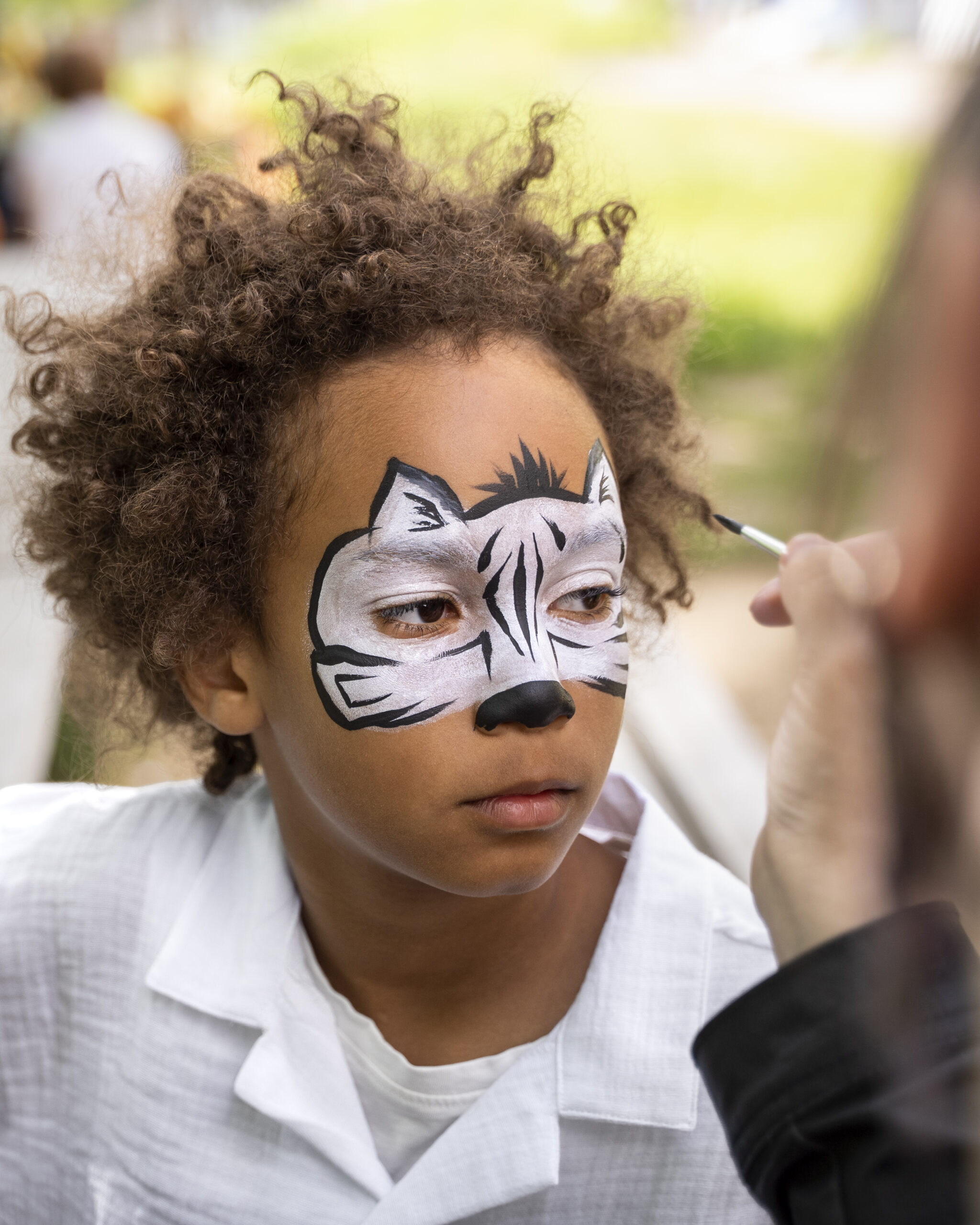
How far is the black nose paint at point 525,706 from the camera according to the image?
55.9 inches

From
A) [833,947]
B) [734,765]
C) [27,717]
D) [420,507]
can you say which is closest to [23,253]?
[27,717]

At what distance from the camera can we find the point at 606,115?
10547 mm

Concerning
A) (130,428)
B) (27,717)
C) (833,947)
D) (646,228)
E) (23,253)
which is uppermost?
(646,228)

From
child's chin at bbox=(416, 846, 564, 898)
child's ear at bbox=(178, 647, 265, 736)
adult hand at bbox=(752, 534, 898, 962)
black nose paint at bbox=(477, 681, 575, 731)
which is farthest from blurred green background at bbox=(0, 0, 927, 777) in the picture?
child's ear at bbox=(178, 647, 265, 736)

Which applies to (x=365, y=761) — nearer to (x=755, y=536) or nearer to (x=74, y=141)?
(x=755, y=536)

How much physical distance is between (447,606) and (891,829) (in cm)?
77

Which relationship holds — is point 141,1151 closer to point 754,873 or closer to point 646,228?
point 754,873

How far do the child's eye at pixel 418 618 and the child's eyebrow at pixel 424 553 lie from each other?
0.17 ft

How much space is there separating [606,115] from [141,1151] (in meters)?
10.4

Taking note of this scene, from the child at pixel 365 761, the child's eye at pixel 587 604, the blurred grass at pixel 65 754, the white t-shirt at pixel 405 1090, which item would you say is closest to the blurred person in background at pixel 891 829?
the child's eye at pixel 587 604

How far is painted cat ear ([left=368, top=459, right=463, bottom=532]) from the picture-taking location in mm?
1458

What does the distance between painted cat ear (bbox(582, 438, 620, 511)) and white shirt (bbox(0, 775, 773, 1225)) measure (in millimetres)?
536

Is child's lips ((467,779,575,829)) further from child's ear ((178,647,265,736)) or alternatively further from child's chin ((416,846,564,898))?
child's ear ((178,647,265,736))

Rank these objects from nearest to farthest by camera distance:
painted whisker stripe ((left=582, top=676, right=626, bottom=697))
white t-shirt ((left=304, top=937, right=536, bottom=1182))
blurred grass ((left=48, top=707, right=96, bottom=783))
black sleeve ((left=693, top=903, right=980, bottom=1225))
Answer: black sleeve ((left=693, top=903, right=980, bottom=1225)), painted whisker stripe ((left=582, top=676, right=626, bottom=697)), white t-shirt ((left=304, top=937, right=536, bottom=1182)), blurred grass ((left=48, top=707, right=96, bottom=783))
